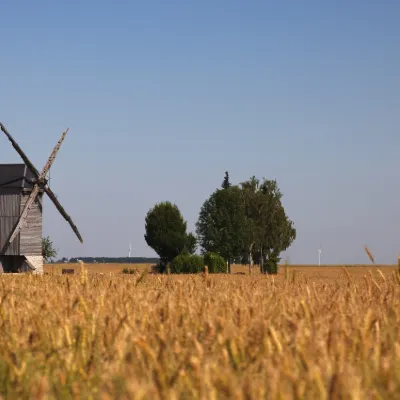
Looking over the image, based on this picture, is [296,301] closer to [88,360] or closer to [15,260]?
[88,360]

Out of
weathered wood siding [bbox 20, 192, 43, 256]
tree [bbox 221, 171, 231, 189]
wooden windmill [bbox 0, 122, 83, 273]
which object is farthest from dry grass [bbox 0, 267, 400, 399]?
tree [bbox 221, 171, 231, 189]

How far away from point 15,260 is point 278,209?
51.0 m

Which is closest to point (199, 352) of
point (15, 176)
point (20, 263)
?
point (15, 176)

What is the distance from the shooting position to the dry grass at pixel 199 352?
225 cm

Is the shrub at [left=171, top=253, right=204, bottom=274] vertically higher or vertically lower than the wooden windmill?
lower

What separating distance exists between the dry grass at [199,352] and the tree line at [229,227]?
71831 mm

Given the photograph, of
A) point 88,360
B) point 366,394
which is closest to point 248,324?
point 88,360

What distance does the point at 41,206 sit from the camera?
187ft

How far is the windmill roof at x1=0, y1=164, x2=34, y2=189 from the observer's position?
5647cm

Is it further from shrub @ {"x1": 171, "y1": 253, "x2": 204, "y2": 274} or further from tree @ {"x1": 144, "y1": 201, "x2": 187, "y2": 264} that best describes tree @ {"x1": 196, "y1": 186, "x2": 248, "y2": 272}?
shrub @ {"x1": 171, "y1": 253, "x2": 204, "y2": 274}

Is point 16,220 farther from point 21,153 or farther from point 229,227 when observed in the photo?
point 229,227

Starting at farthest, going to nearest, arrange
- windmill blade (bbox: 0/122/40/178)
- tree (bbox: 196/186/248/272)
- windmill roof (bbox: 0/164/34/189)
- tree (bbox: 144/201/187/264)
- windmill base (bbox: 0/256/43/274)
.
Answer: tree (bbox: 144/201/187/264) → tree (bbox: 196/186/248/272) → windmill blade (bbox: 0/122/40/178) → windmill roof (bbox: 0/164/34/189) → windmill base (bbox: 0/256/43/274)

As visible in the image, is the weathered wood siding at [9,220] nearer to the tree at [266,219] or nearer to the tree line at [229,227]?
the tree line at [229,227]

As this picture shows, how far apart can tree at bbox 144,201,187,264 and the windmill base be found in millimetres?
31966
